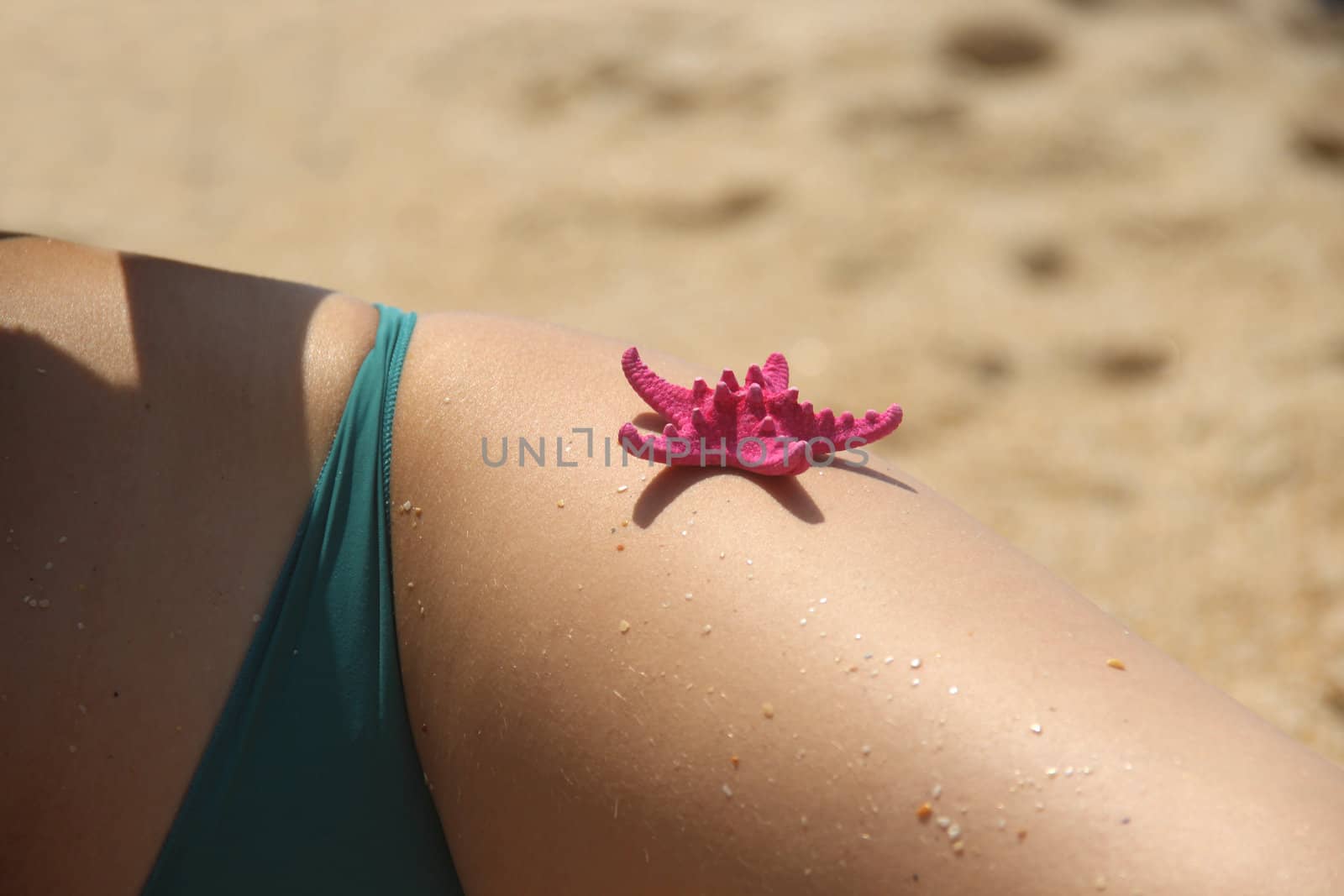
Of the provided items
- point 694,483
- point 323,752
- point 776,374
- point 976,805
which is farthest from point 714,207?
point 976,805

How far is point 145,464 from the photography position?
0.90 m

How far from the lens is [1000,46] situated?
3.11 metres

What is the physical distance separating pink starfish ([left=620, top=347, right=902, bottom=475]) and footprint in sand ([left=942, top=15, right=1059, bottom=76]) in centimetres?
252

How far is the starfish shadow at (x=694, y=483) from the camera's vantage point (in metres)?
0.86

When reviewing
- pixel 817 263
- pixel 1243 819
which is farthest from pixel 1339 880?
pixel 817 263

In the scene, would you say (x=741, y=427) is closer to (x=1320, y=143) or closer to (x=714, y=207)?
(x=714, y=207)

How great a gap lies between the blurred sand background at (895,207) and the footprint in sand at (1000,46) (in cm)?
1

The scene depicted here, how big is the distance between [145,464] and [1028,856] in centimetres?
75

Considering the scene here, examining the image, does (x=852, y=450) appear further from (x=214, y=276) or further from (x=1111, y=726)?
(x=214, y=276)

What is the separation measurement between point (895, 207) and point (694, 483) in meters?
2.08

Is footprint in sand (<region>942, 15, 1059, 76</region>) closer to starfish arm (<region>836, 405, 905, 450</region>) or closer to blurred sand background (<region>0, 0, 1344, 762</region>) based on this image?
blurred sand background (<region>0, 0, 1344, 762</region>)

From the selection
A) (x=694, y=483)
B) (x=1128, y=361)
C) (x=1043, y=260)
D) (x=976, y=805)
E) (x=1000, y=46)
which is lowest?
(x=976, y=805)

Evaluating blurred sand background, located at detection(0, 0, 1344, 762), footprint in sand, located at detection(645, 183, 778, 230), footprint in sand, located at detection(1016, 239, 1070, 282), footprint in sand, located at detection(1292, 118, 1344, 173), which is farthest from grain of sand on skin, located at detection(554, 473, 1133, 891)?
footprint in sand, located at detection(1292, 118, 1344, 173)

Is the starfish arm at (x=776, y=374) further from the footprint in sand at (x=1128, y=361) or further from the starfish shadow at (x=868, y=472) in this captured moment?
the footprint in sand at (x=1128, y=361)
